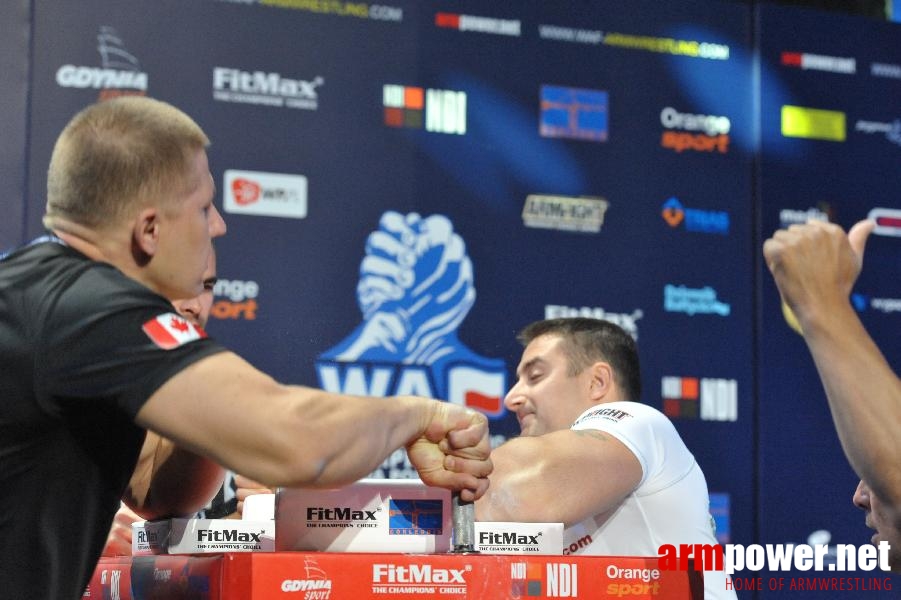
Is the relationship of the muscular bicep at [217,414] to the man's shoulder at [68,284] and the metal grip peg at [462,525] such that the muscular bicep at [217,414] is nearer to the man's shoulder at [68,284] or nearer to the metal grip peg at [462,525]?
the man's shoulder at [68,284]

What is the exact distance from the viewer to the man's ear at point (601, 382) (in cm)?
338

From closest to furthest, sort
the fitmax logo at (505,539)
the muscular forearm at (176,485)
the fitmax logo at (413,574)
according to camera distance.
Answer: the fitmax logo at (413,574) < the fitmax logo at (505,539) < the muscular forearm at (176,485)

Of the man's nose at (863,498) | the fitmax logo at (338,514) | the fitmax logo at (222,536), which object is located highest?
the fitmax logo at (338,514)

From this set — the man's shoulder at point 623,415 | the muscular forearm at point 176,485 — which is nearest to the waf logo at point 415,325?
the man's shoulder at point 623,415

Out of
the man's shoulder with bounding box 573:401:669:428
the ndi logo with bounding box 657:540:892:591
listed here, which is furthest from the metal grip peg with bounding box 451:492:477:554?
the ndi logo with bounding box 657:540:892:591

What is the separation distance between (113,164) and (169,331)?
0.88 feet

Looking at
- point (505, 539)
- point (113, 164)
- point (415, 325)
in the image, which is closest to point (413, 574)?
point (505, 539)

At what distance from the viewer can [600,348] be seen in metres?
3.42

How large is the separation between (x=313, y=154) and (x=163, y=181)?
3.14 meters

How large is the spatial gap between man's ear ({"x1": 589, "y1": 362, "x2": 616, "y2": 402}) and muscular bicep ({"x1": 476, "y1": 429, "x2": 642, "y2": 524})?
0.76m

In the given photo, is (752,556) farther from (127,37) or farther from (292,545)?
(292,545)

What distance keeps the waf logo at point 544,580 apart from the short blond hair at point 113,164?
2.19 feet

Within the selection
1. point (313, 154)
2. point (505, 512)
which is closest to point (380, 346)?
point (313, 154)

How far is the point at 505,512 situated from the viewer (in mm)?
2436
